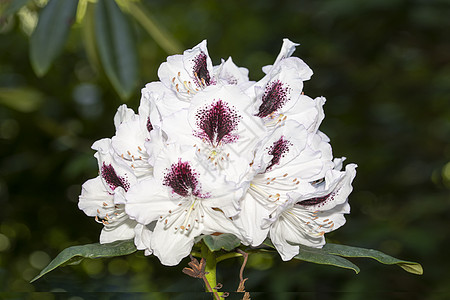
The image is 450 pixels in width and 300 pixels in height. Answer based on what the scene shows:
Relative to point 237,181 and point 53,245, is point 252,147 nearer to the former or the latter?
point 237,181

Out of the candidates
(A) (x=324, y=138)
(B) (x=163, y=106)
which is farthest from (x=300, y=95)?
(B) (x=163, y=106)

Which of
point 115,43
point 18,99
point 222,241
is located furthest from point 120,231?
point 18,99

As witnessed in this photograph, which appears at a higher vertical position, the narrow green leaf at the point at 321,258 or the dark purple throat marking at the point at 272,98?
the dark purple throat marking at the point at 272,98

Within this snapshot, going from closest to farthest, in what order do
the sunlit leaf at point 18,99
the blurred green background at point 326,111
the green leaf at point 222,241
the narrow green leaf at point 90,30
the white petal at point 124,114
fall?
the green leaf at point 222,241, the white petal at point 124,114, the narrow green leaf at point 90,30, the sunlit leaf at point 18,99, the blurred green background at point 326,111

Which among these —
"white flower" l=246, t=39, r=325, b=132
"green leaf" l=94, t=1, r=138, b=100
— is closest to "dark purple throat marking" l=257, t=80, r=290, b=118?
"white flower" l=246, t=39, r=325, b=132

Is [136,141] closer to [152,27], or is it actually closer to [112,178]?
[112,178]

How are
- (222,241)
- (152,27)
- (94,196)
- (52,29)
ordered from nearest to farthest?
(222,241)
(94,196)
(52,29)
(152,27)

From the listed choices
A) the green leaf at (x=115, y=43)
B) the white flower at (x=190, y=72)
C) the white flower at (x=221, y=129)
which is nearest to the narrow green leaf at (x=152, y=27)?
the green leaf at (x=115, y=43)

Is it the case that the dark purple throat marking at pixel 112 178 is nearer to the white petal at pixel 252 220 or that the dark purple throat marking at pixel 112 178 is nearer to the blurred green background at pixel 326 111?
the white petal at pixel 252 220
